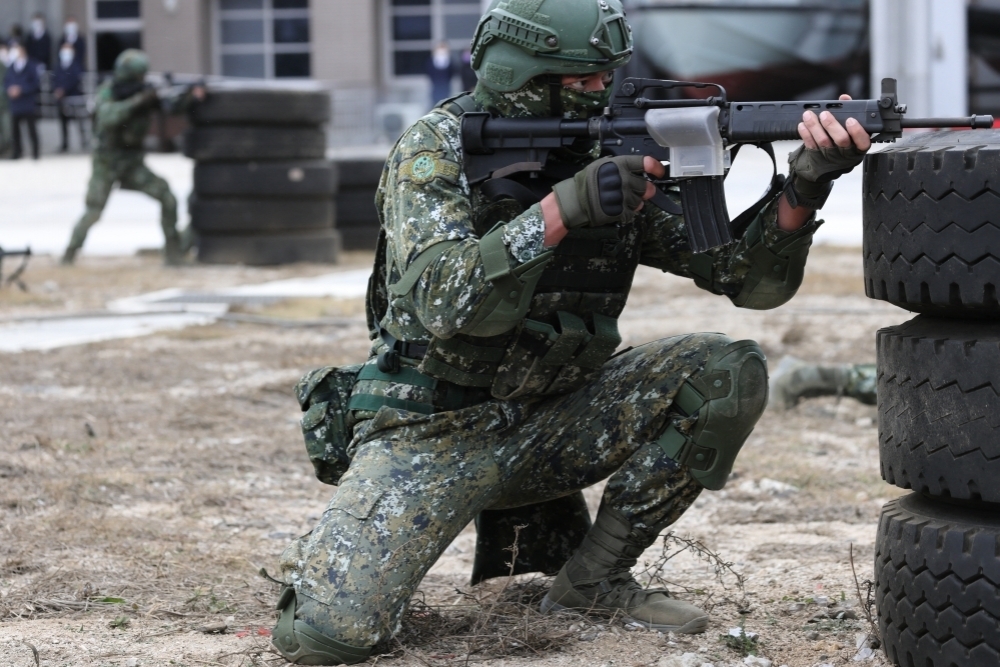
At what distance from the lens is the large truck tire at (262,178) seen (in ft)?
37.3

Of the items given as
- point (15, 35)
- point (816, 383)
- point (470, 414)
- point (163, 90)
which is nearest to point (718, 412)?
point (470, 414)

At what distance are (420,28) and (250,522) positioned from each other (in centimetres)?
2678

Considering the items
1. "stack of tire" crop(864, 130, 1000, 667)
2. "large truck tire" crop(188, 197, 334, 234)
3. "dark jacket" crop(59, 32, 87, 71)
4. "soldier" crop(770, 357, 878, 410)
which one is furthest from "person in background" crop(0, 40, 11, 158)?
"stack of tire" crop(864, 130, 1000, 667)

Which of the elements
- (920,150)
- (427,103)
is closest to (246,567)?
(920,150)

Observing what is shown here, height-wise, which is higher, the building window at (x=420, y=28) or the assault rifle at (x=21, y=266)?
the building window at (x=420, y=28)

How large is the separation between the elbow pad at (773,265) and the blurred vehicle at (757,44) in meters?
18.6

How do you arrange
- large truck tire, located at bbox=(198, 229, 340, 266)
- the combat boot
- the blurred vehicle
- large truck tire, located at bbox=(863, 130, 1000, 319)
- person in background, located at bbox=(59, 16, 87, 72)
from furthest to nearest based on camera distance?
person in background, located at bbox=(59, 16, 87, 72) → the blurred vehicle → large truck tire, located at bbox=(198, 229, 340, 266) → the combat boot → large truck tire, located at bbox=(863, 130, 1000, 319)

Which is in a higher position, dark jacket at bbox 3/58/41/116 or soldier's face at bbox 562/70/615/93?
dark jacket at bbox 3/58/41/116

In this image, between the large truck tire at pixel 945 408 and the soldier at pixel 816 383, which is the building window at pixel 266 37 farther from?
the large truck tire at pixel 945 408

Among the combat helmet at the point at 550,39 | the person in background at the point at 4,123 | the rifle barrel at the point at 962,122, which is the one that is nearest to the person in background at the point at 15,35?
the person in background at the point at 4,123

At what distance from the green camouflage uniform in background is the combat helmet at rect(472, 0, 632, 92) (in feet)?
29.7

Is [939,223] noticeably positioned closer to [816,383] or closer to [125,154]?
[816,383]

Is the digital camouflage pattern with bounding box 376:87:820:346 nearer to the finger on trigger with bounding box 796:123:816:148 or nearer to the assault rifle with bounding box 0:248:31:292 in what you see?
the finger on trigger with bounding box 796:123:816:148

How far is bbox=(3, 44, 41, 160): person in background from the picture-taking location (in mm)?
23938
